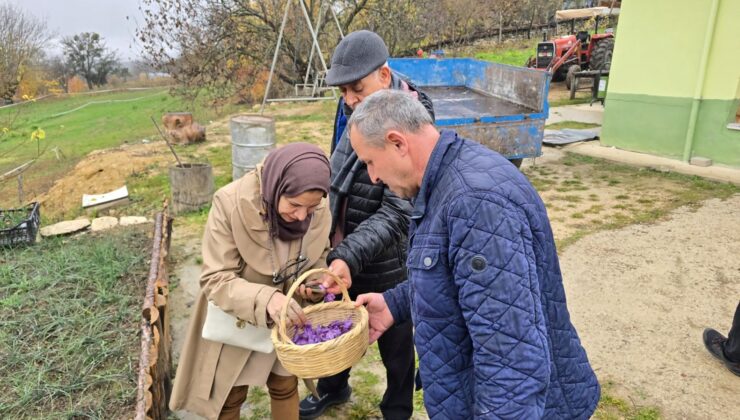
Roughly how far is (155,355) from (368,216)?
1.27 meters

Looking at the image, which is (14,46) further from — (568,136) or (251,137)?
(568,136)

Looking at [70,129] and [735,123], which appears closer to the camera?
[735,123]

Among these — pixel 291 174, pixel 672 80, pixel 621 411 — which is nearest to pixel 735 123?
pixel 672 80

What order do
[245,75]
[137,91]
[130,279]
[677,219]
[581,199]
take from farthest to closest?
[137,91] < [245,75] < [581,199] < [677,219] < [130,279]

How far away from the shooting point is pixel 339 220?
7.76 ft

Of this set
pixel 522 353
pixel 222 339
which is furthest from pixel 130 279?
pixel 522 353

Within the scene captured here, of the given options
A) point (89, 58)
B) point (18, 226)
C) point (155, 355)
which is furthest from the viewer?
point (89, 58)

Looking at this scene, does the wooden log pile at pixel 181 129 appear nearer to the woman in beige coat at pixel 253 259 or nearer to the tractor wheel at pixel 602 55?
the woman in beige coat at pixel 253 259

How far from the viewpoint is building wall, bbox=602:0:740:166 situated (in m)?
7.00

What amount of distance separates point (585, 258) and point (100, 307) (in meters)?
3.92

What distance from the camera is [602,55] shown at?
46.5 ft

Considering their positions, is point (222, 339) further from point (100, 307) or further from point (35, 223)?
point (35, 223)

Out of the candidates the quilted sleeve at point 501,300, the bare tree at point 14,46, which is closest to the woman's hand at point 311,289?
the quilted sleeve at point 501,300

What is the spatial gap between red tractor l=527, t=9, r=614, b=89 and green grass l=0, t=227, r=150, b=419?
1321 centimetres
